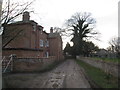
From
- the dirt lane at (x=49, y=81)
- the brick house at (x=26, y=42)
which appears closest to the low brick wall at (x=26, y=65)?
the dirt lane at (x=49, y=81)

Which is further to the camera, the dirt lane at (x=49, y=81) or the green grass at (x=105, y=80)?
the dirt lane at (x=49, y=81)

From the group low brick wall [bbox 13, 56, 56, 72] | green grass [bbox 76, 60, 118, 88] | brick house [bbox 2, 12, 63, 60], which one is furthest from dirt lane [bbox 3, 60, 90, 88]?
brick house [bbox 2, 12, 63, 60]

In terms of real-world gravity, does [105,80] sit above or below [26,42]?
below

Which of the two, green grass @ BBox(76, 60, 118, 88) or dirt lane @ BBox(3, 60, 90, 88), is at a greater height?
green grass @ BBox(76, 60, 118, 88)

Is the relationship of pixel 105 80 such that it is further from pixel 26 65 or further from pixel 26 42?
pixel 26 42

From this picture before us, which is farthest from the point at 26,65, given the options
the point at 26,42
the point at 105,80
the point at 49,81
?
the point at 26,42

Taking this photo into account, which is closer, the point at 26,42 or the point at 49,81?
the point at 49,81

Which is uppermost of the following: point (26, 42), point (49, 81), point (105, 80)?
point (26, 42)

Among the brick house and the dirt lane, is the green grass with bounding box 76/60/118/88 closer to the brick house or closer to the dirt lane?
the dirt lane

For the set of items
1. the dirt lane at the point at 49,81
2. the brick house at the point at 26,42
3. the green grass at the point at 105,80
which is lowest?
the dirt lane at the point at 49,81

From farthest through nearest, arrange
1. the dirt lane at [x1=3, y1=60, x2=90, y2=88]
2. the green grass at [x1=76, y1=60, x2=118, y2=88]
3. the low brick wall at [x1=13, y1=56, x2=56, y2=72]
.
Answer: the low brick wall at [x1=13, y1=56, x2=56, y2=72]
the dirt lane at [x1=3, y1=60, x2=90, y2=88]
the green grass at [x1=76, y1=60, x2=118, y2=88]

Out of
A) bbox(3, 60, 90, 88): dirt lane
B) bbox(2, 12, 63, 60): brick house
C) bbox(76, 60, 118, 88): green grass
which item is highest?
bbox(2, 12, 63, 60): brick house

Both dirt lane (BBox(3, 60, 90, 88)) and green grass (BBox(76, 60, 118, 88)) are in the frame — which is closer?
green grass (BBox(76, 60, 118, 88))

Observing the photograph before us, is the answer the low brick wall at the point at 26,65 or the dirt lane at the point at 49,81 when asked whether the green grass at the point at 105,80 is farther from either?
the low brick wall at the point at 26,65
